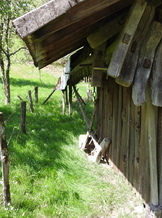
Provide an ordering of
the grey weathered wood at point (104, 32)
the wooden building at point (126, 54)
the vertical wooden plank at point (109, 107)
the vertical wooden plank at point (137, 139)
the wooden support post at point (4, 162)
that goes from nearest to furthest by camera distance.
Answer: the wooden building at point (126, 54)
the grey weathered wood at point (104, 32)
the wooden support post at point (4, 162)
the vertical wooden plank at point (137, 139)
the vertical wooden plank at point (109, 107)

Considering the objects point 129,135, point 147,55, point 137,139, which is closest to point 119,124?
point 129,135

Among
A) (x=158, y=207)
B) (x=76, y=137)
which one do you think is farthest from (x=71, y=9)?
(x=76, y=137)

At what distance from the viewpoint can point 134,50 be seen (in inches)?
94.8

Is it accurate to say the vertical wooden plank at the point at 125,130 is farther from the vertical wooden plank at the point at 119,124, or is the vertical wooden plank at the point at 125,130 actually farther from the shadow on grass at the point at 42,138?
the shadow on grass at the point at 42,138

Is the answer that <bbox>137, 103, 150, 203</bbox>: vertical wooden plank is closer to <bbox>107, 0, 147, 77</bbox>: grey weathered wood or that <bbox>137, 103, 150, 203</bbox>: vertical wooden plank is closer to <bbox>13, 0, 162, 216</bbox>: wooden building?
<bbox>13, 0, 162, 216</bbox>: wooden building

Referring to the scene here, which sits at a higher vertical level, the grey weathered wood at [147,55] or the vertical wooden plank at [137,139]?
the grey weathered wood at [147,55]

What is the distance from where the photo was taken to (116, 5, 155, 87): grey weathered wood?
2.37 meters

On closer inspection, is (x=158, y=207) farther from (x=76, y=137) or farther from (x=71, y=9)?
(x=76, y=137)

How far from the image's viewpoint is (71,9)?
6.10 feet

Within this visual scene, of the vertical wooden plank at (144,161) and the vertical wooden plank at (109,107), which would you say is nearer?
Answer: the vertical wooden plank at (144,161)

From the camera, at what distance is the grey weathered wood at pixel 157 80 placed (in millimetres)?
2346

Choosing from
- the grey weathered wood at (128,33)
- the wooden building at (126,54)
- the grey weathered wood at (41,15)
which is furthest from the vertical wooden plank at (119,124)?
the grey weathered wood at (41,15)

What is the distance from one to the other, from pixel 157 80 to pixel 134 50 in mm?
404

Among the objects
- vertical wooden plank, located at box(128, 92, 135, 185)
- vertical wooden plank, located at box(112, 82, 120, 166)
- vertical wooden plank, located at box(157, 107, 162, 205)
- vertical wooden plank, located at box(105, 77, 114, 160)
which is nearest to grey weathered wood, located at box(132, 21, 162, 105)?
vertical wooden plank, located at box(157, 107, 162, 205)
